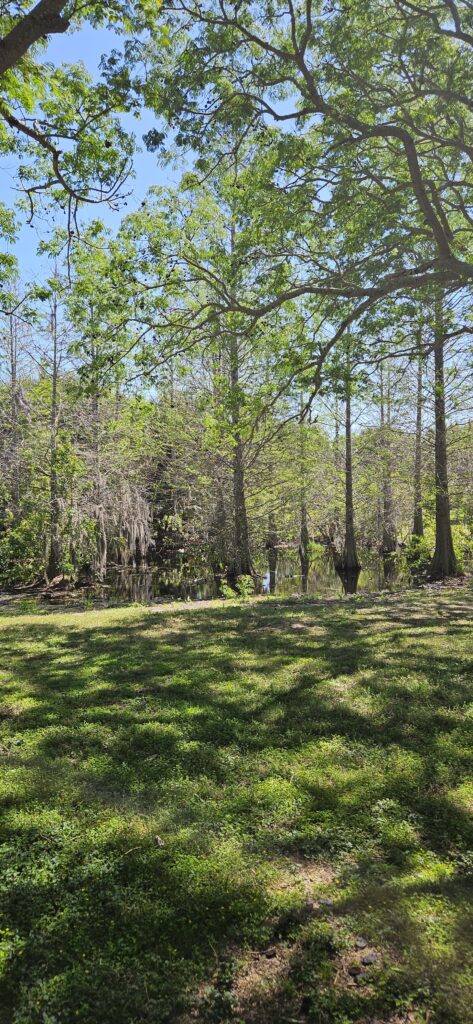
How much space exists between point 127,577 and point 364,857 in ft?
64.0

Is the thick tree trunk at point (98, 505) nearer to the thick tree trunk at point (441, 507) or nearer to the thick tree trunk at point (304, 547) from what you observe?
the thick tree trunk at point (304, 547)

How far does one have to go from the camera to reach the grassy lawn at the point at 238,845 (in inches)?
79.9

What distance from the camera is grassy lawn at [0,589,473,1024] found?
2.03 meters

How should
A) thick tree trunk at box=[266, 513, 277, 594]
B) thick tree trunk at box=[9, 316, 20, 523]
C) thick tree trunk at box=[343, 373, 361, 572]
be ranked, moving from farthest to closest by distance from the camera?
thick tree trunk at box=[343, 373, 361, 572], thick tree trunk at box=[266, 513, 277, 594], thick tree trunk at box=[9, 316, 20, 523]

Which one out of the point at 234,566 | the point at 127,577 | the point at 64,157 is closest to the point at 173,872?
the point at 64,157

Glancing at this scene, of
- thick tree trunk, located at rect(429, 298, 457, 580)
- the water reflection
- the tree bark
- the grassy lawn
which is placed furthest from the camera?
the water reflection

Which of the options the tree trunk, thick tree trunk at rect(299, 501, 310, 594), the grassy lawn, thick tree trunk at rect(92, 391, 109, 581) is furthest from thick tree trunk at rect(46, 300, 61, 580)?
the grassy lawn

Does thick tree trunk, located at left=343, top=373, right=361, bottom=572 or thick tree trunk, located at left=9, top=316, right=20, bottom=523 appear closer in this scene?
thick tree trunk, located at left=9, top=316, right=20, bottom=523

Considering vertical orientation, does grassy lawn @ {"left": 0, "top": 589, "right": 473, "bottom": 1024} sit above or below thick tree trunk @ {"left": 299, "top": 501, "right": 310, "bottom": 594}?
below

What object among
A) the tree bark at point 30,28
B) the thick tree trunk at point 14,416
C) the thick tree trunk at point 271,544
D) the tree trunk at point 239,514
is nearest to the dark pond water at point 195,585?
the thick tree trunk at point 271,544

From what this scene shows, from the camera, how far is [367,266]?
7336mm

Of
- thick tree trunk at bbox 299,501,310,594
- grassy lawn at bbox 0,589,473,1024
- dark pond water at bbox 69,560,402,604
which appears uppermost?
thick tree trunk at bbox 299,501,310,594

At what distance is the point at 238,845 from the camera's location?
279 centimetres

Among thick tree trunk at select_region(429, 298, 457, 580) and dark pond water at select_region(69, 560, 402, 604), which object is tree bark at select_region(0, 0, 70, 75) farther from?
thick tree trunk at select_region(429, 298, 457, 580)
